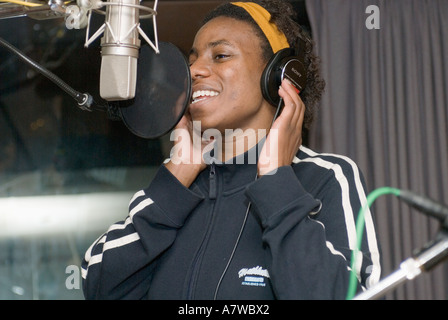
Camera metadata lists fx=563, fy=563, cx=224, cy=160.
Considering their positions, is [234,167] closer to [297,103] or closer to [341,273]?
[297,103]

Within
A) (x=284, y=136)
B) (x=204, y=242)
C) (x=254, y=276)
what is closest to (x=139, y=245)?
(x=204, y=242)

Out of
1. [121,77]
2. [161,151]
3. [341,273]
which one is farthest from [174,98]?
[161,151]

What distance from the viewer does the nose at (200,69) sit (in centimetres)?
123

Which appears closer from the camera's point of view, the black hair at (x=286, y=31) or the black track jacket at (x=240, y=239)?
the black track jacket at (x=240, y=239)

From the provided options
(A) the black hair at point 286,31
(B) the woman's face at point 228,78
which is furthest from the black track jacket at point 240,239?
(A) the black hair at point 286,31

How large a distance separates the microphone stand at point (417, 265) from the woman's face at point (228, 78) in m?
0.63

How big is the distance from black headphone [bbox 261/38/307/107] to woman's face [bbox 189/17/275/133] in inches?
2.2

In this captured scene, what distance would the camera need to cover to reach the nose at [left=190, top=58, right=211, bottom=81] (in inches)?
48.6

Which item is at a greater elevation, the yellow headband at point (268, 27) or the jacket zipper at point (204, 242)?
the yellow headband at point (268, 27)

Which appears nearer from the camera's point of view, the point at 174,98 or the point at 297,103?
the point at 174,98

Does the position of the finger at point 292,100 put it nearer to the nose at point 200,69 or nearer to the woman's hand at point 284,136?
the woman's hand at point 284,136

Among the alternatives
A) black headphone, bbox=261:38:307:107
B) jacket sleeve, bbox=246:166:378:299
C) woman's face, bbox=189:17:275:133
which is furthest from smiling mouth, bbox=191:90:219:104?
jacket sleeve, bbox=246:166:378:299

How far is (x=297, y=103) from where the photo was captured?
3.82ft

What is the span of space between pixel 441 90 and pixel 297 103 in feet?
3.26
